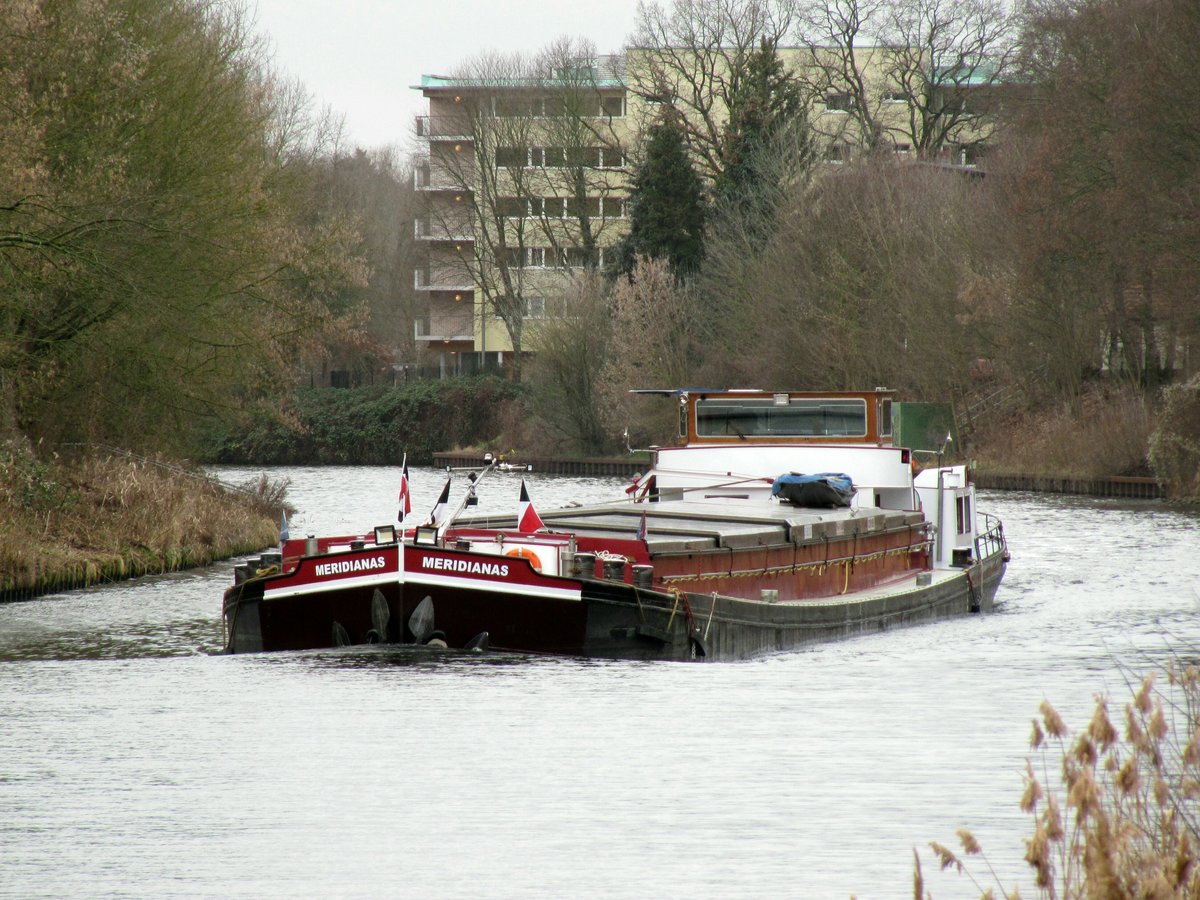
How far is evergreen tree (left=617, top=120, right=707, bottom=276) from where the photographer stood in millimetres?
65875

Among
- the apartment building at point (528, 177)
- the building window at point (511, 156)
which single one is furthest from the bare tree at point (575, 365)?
the building window at point (511, 156)

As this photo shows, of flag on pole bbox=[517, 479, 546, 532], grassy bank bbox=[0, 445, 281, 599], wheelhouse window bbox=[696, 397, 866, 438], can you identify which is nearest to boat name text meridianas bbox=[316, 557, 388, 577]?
flag on pole bbox=[517, 479, 546, 532]

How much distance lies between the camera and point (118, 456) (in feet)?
102

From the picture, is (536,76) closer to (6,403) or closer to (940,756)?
(6,403)

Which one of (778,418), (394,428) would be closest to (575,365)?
(394,428)

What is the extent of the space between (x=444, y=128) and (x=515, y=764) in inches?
2973

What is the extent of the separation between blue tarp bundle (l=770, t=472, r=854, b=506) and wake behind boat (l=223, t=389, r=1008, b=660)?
3 cm

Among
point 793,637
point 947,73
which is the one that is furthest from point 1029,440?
point 793,637

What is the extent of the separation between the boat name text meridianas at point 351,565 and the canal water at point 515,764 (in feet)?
2.72

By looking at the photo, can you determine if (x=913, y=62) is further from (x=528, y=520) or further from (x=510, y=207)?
(x=528, y=520)

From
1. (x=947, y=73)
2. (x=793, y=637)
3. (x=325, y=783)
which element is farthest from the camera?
(x=947, y=73)

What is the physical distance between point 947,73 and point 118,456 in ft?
155

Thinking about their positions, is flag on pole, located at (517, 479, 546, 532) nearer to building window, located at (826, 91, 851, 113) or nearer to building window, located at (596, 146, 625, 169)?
building window, located at (826, 91, 851, 113)

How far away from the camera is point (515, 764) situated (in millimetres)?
12398
